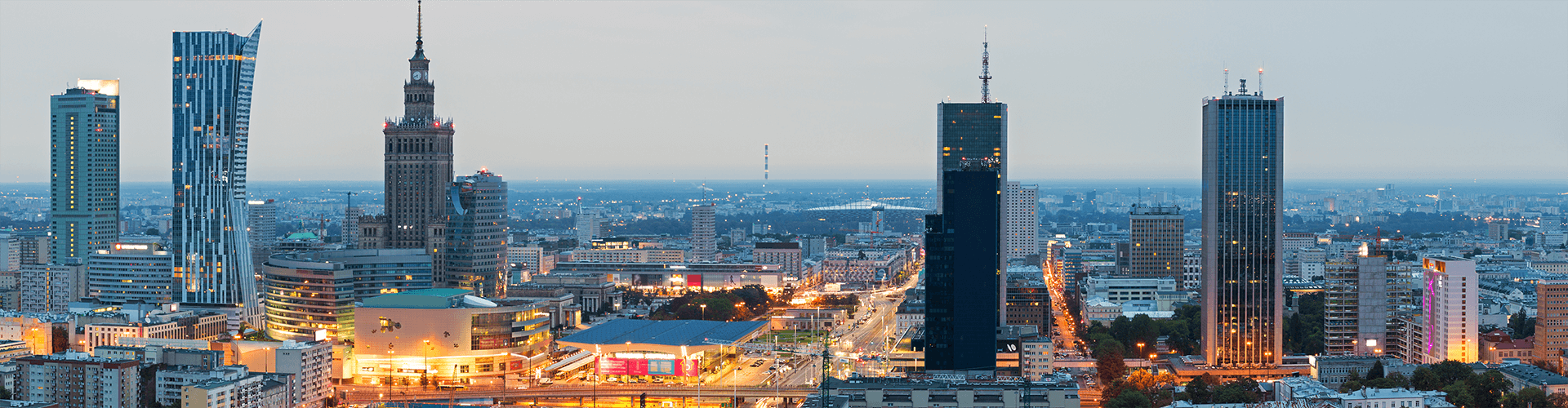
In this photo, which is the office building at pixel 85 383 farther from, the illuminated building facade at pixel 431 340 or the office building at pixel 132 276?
the office building at pixel 132 276

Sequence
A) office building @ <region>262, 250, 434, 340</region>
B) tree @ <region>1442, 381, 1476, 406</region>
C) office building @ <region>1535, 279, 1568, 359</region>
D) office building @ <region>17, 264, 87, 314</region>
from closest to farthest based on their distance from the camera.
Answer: tree @ <region>1442, 381, 1476, 406</region> → office building @ <region>1535, 279, 1568, 359</region> → office building @ <region>262, 250, 434, 340</region> → office building @ <region>17, 264, 87, 314</region>

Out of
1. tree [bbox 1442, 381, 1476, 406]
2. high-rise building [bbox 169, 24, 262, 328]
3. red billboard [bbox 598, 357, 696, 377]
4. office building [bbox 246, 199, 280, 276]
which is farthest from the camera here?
office building [bbox 246, 199, 280, 276]

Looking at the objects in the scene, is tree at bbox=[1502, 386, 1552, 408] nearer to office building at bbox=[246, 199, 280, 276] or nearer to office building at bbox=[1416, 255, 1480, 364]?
office building at bbox=[1416, 255, 1480, 364]

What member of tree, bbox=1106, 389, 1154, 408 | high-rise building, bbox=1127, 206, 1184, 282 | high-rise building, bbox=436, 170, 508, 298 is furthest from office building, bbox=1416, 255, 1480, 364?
high-rise building, bbox=436, 170, 508, 298

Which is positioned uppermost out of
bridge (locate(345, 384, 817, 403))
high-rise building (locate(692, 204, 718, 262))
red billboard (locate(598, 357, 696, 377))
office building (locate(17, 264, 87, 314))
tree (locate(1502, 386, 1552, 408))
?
high-rise building (locate(692, 204, 718, 262))

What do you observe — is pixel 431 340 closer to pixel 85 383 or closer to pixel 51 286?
pixel 85 383

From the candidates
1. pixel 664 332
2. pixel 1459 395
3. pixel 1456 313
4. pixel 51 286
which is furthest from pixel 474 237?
pixel 1459 395

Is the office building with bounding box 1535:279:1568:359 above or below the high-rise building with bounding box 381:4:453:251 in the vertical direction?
below

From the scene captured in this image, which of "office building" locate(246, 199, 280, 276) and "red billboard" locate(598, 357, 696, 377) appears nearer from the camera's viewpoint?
"red billboard" locate(598, 357, 696, 377)
